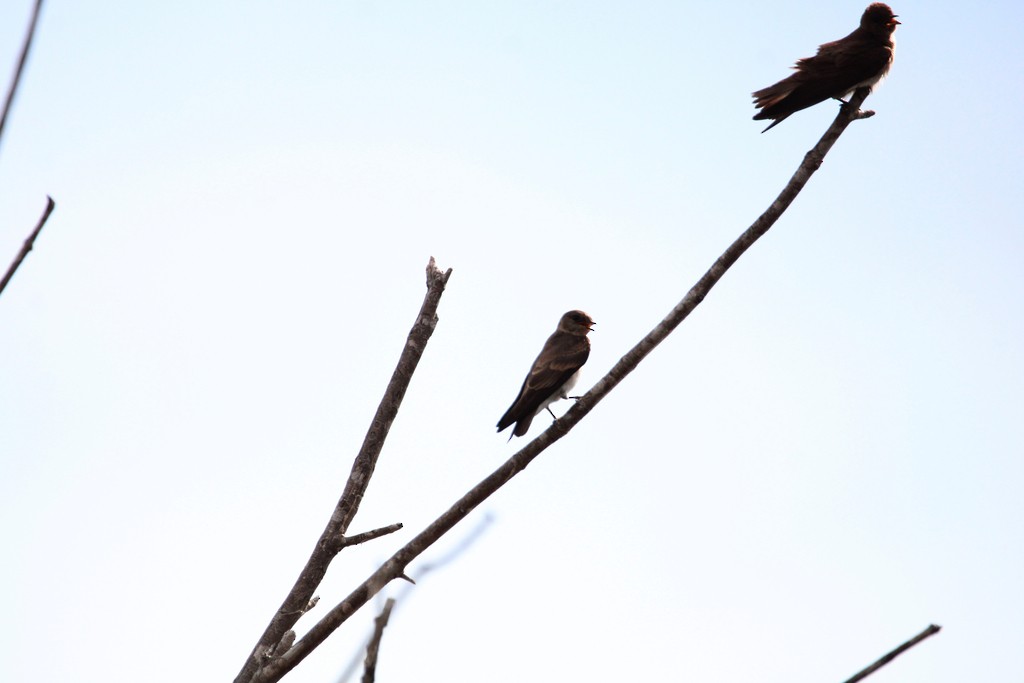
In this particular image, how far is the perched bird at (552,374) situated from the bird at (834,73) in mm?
3561

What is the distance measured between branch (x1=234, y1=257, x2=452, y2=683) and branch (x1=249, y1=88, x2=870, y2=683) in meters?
0.34


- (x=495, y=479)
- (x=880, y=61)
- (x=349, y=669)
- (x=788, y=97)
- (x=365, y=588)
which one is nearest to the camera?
(x=349, y=669)

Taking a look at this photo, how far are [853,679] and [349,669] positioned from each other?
1.20m

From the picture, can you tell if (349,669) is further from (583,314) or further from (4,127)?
(583,314)

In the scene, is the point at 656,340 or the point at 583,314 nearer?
the point at 656,340

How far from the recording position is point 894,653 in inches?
87.8

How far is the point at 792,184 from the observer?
573 cm

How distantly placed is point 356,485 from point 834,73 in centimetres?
634

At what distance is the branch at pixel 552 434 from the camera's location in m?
4.49

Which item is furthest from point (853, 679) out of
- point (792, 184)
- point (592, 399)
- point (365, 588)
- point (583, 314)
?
point (583, 314)

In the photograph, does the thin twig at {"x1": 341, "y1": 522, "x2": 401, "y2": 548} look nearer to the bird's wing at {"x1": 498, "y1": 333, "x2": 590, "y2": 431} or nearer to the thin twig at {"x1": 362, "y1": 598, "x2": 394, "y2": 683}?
the thin twig at {"x1": 362, "y1": 598, "x2": 394, "y2": 683}

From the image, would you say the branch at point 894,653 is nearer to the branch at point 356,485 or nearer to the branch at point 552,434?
the branch at point 552,434

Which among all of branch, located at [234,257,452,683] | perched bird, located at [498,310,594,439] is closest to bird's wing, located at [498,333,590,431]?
perched bird, located at [498,310,594,439]

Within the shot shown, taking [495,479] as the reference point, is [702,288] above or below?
above
